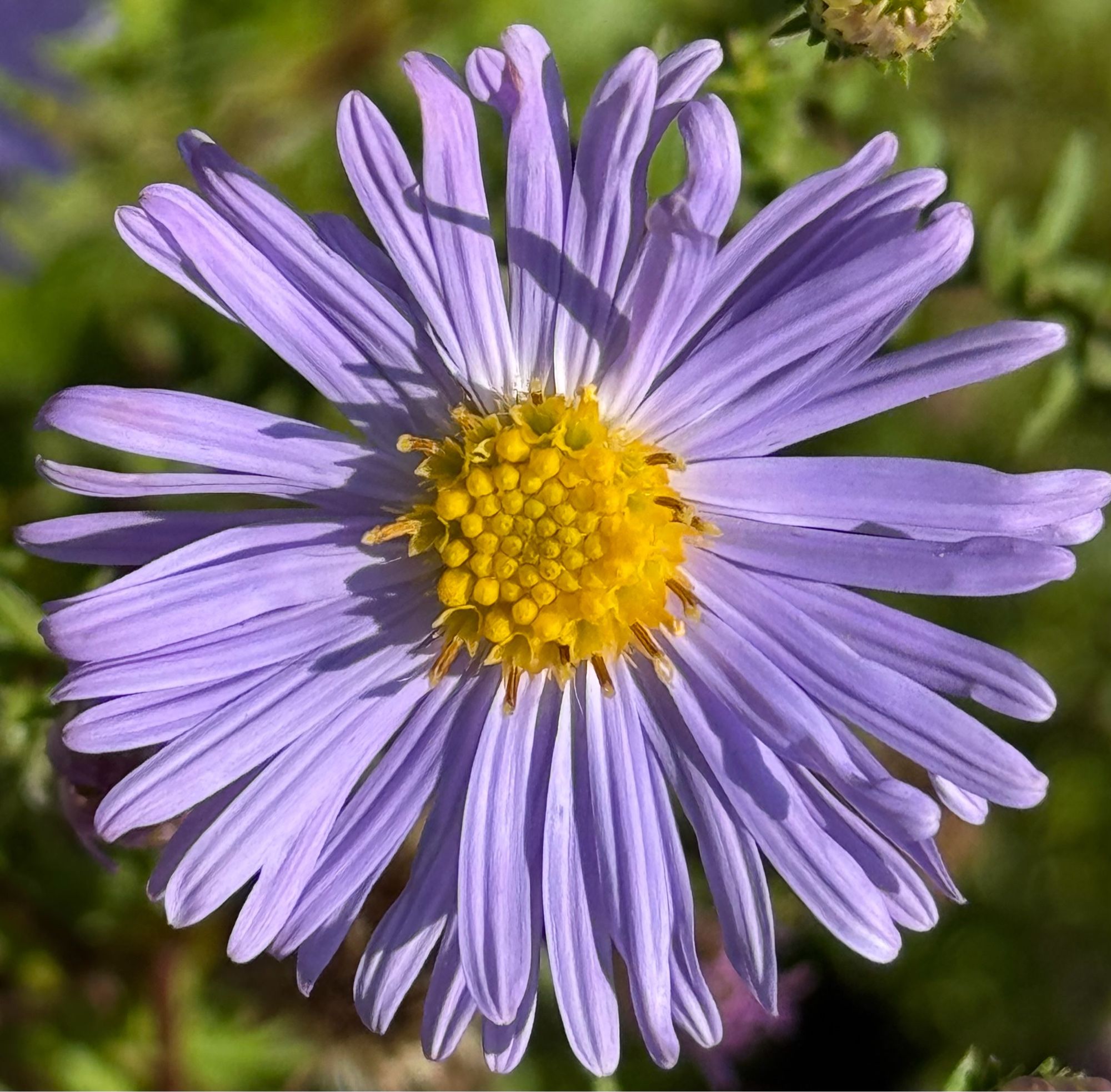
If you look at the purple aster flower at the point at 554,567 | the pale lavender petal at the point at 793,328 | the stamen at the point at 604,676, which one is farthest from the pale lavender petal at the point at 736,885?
the pale lavender petal at the point at 793,328

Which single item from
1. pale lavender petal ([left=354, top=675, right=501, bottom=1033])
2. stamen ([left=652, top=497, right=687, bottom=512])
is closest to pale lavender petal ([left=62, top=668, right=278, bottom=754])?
pale lavender petal ([left=354, top=675, right=501, bottom=1033])

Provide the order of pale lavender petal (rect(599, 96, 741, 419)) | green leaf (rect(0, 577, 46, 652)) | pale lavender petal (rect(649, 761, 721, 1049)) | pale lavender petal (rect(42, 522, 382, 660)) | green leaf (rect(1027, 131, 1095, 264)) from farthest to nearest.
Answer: green leaf (rect(1027, 131, 1095, 264)) < green leaf (rect(0, 577, 46, 652)) < pale lavender petal (rect(649, 761, 721, 1049)) < pale lavender petal (rect(42, 522, 382, 660)) < pale lavender petal (rect(599, 96, 741, 419))

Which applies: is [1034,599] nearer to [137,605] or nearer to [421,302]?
[421,302]

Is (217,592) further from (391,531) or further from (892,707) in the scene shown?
(892,707)

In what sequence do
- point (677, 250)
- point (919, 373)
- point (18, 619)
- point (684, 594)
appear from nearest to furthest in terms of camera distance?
point (677, 250) → point (919, 373) → point (684, 594) → point (18, 619)

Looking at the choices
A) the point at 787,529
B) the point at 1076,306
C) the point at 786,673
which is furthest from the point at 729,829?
the point at 1076,306

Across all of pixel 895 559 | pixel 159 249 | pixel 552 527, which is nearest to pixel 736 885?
pixel 895 559

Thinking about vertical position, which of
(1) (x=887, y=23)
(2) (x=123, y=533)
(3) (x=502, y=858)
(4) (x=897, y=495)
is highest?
(1) (x=887, y=23)

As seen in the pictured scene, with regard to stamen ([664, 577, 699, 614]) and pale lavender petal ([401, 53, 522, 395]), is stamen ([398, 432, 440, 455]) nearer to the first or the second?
pale lavender petal ([401, 53, 522, 395])
